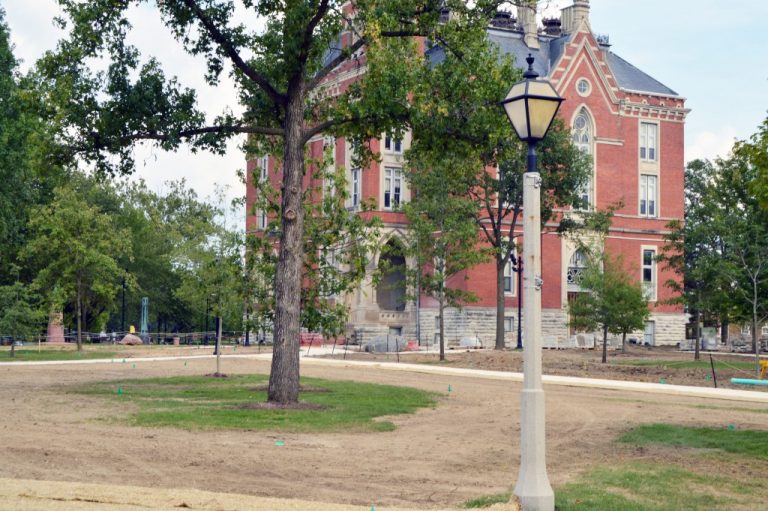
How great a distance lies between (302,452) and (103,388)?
13.5 metres

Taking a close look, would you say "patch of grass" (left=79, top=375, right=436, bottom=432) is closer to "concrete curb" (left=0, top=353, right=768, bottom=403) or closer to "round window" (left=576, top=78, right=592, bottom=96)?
"concrete curb" (left=0, top=353, right=768, bottom=403)

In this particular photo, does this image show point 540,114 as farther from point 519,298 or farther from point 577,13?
point 577,13

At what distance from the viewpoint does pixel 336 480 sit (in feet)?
43.2

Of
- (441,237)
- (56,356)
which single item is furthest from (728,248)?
(56,356)

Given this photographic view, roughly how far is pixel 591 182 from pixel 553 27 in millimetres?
14073

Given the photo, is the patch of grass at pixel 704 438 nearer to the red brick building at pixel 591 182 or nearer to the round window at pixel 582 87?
the red brick building at pixel 591 182

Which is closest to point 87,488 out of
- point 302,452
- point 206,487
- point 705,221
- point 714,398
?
point 206,487

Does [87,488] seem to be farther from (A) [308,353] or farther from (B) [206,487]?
(A) [308,353]

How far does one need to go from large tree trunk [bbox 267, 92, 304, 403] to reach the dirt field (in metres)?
3.11

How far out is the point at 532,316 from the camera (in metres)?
11.0

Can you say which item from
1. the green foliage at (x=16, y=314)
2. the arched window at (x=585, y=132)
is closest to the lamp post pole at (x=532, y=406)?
the green foliage at (x=16, y=314)

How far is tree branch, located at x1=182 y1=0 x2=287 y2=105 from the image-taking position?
79.4 feet

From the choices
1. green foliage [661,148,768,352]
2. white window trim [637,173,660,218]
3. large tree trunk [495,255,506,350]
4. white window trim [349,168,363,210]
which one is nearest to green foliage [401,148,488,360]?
large tree trunk [495,255,506,350]

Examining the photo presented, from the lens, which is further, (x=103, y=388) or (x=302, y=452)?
(x=103, y=388)
